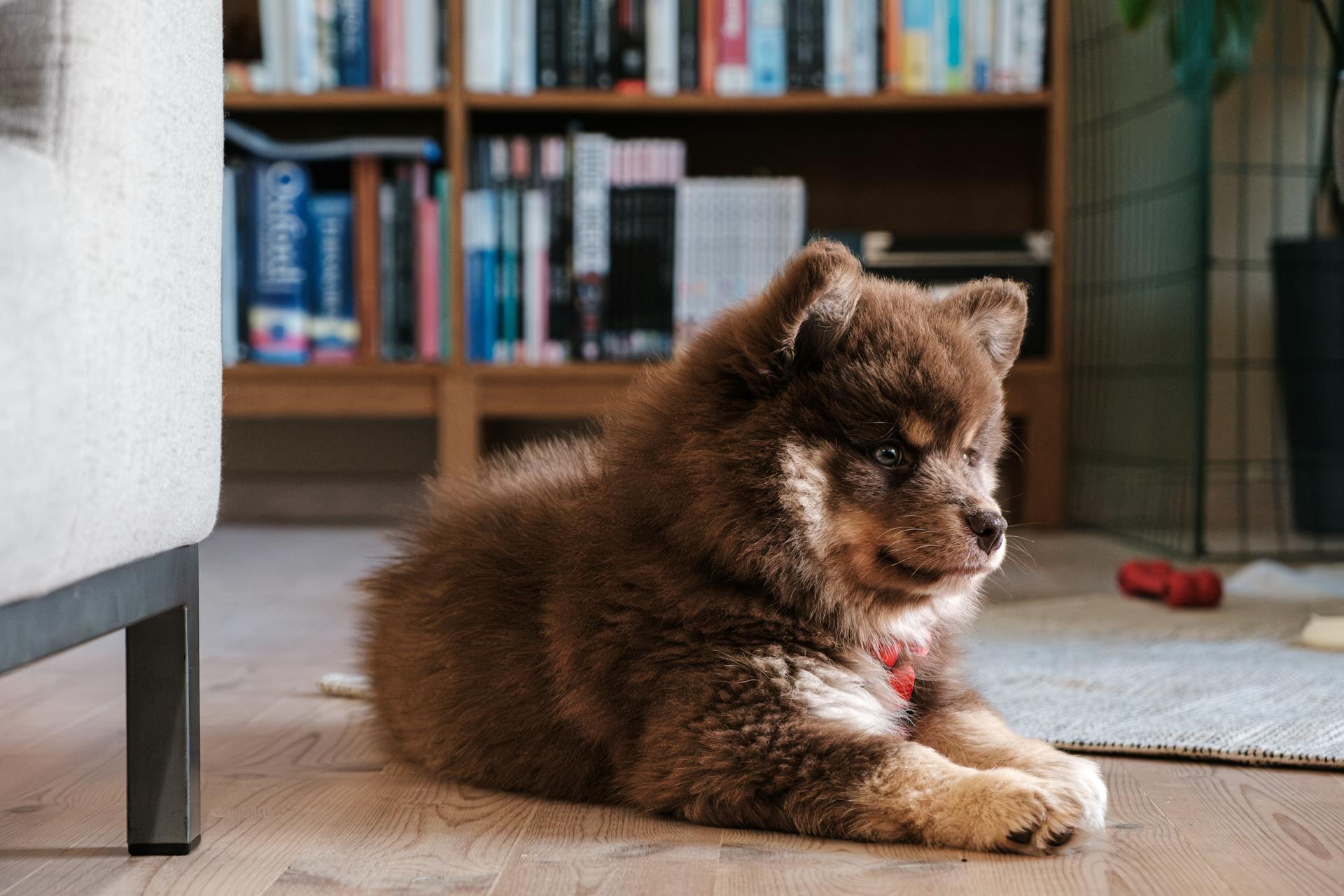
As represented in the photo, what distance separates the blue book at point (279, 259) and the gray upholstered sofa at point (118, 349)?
2.45m

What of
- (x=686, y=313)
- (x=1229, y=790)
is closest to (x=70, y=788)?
(x=1229, y=790)

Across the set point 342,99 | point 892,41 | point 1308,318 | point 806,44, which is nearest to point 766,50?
point 806,44

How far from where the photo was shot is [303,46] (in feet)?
11.4

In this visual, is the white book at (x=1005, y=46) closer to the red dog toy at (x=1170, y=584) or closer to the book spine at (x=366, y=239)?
the red dog toy at (x=1170, y=584)

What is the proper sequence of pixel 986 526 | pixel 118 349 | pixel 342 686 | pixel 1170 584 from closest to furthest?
pixel 118 349, pixel 986 526, pixel 342 686, pixel 1170 584

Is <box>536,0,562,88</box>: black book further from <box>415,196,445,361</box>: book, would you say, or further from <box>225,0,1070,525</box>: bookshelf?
<box>415,196,445,361</box>: book

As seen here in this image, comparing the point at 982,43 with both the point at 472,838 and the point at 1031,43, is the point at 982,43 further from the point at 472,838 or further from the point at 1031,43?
the point at 472,838

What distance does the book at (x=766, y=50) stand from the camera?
3436 mm

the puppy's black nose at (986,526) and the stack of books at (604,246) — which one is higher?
the stack of books at (604,246)

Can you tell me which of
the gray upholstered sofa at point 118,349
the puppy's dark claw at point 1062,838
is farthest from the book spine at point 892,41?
the puppy's dark claw at point 1062,838

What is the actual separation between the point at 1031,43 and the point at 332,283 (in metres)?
1.96

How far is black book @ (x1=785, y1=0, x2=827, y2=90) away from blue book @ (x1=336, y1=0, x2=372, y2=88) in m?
1.12

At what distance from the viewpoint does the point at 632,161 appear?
137 inches

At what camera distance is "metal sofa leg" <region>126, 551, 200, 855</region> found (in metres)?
1.12
